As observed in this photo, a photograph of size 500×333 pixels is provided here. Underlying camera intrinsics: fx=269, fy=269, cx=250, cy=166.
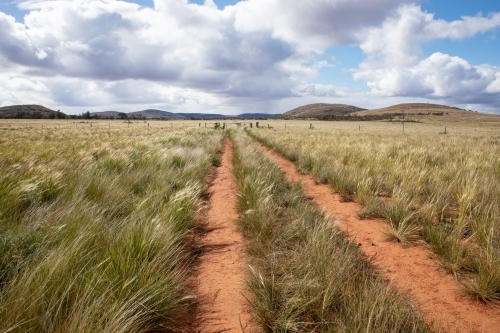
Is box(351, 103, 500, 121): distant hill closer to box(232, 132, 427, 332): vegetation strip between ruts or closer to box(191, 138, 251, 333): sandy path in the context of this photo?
box(191, 138, 251, 333): sandy path

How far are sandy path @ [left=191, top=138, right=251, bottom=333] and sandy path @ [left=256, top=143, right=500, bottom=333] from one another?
1.52 m

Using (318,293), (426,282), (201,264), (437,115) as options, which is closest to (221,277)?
(201,264)

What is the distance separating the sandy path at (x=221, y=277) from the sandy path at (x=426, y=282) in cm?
152

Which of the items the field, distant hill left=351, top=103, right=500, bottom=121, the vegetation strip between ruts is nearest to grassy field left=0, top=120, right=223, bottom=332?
the field

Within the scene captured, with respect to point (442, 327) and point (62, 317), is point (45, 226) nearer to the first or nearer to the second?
point (62, 317)

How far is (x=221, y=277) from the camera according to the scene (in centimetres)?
304

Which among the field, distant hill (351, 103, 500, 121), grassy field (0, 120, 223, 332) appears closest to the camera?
grassy field (0, 120, 223, 332)

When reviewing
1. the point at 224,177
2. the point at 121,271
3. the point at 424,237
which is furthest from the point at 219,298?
the point at 224,177

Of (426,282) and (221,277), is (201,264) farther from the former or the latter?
(426,282)

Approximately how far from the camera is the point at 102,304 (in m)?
1.89

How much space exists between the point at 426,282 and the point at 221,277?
2257mm

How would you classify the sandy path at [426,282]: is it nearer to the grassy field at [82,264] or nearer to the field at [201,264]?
the field at [201,264]

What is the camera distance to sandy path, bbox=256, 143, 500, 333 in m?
2.33

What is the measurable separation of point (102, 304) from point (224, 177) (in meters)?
7.09
